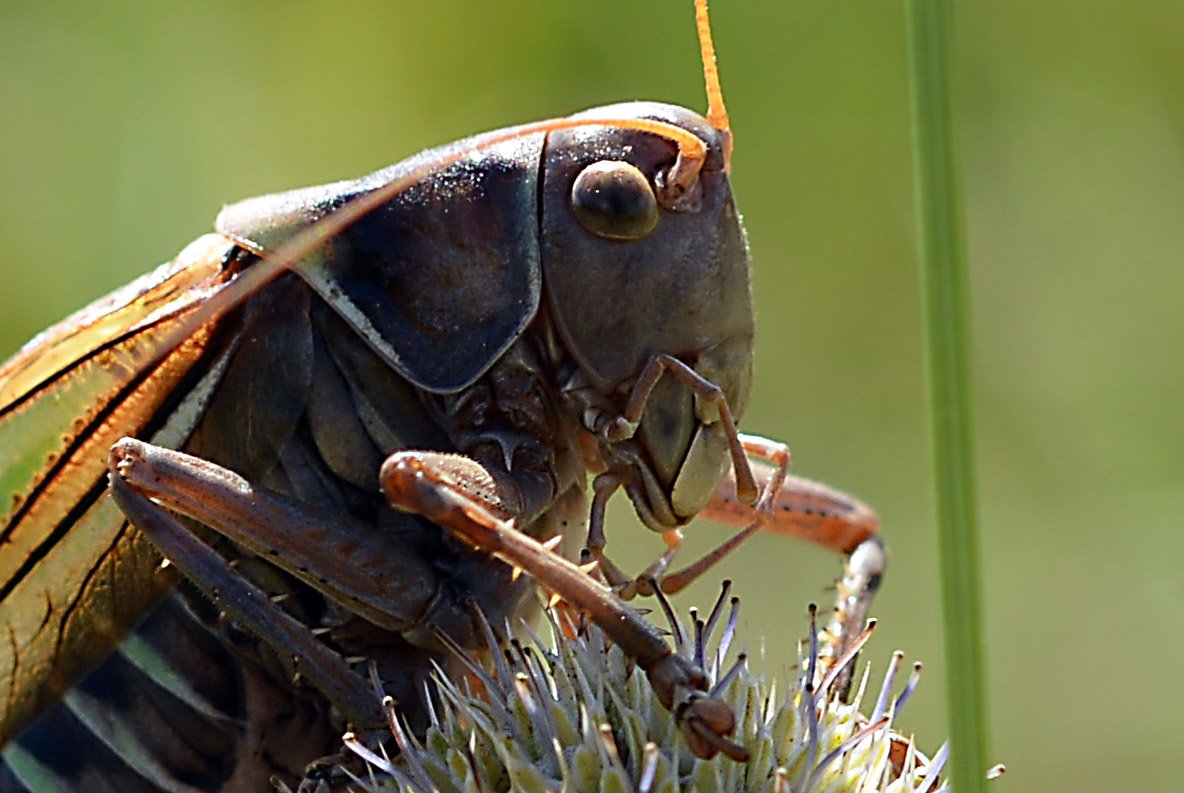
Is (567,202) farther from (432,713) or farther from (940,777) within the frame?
(940,777)

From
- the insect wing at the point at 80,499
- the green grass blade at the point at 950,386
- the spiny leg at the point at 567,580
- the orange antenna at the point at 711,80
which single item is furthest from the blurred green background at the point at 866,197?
the green grass blade at the point at 950,386

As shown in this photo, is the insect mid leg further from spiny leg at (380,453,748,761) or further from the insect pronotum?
spiny leg at (380,453,748,761)

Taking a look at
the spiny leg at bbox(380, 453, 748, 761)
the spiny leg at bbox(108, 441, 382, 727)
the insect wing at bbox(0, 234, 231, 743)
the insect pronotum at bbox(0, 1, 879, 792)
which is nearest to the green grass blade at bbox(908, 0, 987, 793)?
the spiny leg at bbox(380, 453, 748, 761)

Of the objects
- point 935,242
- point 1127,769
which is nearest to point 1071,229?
point 1127,769

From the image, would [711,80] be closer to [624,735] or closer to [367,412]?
[367,412]

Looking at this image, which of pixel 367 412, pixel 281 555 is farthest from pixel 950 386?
pixel 367 412

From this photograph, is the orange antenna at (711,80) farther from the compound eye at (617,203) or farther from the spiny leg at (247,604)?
the spiny leg at (247,604)

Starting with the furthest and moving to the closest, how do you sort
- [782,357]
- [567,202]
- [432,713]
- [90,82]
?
[782,357], [90,82], [567,202], [432,713]
